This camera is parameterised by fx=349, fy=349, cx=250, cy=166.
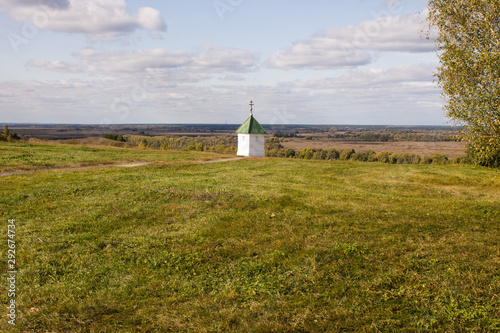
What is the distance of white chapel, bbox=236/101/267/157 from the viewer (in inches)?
1324

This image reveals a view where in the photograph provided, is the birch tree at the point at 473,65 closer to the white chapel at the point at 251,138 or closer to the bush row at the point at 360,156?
the white chapel at the point at 251,138

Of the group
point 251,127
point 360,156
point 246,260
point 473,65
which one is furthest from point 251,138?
point 360,156

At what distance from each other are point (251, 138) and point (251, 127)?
106 cm

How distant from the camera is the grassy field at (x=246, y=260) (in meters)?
5.52

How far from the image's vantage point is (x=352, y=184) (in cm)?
1808

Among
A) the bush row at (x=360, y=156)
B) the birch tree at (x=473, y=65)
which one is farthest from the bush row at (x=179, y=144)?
the birch tree at (x=473, y=65)

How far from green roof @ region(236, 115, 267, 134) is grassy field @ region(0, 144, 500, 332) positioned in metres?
19.5

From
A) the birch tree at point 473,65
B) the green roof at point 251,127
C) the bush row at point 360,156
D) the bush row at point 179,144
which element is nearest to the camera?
the birch tree at point 473,65

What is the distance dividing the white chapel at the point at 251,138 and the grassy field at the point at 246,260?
1940 cm

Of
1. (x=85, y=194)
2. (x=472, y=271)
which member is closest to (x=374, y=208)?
(x=472, y=271)

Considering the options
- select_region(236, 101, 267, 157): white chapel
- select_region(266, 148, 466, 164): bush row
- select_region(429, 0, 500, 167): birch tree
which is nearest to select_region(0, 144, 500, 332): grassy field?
select_region(429, 0, 500, 167): birch tree

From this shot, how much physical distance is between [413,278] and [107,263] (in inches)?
245

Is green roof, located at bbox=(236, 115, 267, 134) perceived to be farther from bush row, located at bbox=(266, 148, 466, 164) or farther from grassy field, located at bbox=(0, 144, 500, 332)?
bush row, located at bbox=(266, 148, 466, 164)

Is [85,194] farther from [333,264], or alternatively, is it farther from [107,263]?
[333,264]
